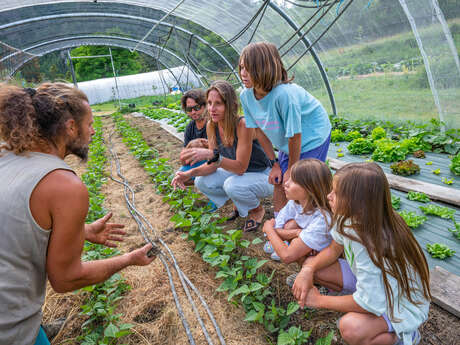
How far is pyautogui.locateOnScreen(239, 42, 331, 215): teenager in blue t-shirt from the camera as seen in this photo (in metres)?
2.09

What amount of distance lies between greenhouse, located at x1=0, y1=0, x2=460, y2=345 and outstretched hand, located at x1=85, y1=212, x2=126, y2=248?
284 mm

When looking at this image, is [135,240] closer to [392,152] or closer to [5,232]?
[5,232]

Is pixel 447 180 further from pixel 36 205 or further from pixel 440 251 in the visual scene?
pixel 36 205

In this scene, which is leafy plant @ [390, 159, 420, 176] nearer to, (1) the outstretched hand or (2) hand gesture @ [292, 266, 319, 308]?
(2) hand gesture @ [292, 266, 319, 308]

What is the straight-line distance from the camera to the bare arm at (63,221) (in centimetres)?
121

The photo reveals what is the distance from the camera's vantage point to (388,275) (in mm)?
1313

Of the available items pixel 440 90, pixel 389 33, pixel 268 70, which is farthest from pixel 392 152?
pixel 268 70

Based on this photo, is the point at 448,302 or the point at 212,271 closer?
the point at 448,302

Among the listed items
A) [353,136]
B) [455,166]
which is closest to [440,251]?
[455,166]

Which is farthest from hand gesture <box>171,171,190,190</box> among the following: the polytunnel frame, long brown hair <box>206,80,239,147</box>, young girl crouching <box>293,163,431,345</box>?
the polytunnel frame

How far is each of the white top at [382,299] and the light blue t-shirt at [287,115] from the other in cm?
105

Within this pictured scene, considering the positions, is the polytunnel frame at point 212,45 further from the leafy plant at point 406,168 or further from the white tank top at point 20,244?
the white tank top at point 20,244

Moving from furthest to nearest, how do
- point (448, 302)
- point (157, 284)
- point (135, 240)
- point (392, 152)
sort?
point (392, 152), point (135, 240), point (157, 284), point (448, 302)

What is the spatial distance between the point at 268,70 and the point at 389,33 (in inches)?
150
